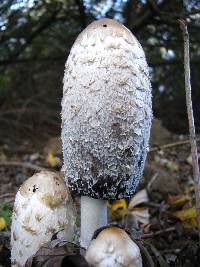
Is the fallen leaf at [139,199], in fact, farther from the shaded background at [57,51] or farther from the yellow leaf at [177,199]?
the shaded background at [57,51]

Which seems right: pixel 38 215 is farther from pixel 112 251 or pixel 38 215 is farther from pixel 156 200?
pixel 156 200

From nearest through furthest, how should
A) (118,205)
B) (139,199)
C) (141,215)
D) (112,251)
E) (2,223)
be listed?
(112,251)
(2,223)
(141,215)
(118,205)
(139,199)

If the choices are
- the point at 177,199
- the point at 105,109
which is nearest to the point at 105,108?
the point at 105,109

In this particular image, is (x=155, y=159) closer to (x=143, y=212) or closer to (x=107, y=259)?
(x=143, y=212)

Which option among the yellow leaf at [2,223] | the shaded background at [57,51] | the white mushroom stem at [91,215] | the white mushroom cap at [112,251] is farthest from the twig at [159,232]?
the shaded background at [57,51]

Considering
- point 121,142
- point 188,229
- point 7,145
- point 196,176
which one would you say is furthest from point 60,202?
point 7,145

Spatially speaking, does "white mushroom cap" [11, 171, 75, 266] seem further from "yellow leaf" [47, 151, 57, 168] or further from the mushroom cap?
"yellow leaf" [47, 151, 57, 168]
